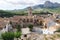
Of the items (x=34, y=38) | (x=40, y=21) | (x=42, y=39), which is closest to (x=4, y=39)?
(x=34, y=38)

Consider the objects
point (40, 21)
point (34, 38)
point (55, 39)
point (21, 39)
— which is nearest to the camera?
point (55, 39)

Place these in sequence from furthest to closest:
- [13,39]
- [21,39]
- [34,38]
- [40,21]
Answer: [40,21] → [13,39] → [21,39] → [34,38]

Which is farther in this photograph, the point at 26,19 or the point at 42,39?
the point at 26,19

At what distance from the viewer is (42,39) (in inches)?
633

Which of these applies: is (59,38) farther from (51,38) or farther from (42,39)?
(42,39)

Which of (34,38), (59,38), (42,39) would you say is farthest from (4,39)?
(59,38)

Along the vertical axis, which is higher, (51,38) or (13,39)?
(51,38)

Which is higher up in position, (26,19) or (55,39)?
(55,39)

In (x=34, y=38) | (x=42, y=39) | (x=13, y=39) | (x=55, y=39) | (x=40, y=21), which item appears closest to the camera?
(x=55, y=39)

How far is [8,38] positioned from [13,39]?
59 cm

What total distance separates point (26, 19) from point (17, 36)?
21.6 m

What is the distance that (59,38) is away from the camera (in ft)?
48.8

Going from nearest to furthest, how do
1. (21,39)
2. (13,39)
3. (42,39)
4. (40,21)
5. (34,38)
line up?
(42,39)
(34,38)
(21,39)
(13,39)
(40,21)

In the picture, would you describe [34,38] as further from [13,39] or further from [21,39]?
[13,39]
